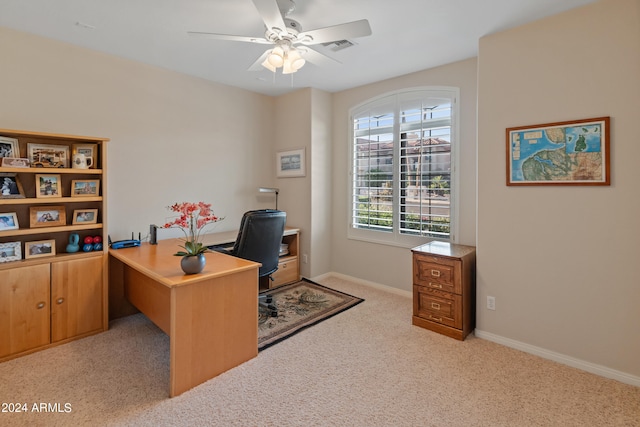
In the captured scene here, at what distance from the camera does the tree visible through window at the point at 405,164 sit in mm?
3469

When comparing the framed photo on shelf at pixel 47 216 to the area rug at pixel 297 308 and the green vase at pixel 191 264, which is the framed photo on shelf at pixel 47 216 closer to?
the green vase at pixel 191 264

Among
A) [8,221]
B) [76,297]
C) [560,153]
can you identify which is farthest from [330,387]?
[8,221]

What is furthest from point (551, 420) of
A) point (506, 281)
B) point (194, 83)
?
point (194, 83)

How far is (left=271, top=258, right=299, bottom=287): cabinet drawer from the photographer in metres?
4.12

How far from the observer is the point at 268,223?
9.59 ft

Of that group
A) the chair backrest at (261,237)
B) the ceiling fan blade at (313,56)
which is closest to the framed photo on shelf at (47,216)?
the chair backrest at (261,237)

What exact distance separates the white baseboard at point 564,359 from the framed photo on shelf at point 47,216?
12.7ft

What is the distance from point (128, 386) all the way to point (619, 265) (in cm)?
352

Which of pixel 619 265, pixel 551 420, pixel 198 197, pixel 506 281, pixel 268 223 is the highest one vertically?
pixel 198 197

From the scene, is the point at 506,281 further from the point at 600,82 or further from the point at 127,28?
the point at 127,28

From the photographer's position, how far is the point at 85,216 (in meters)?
2.82

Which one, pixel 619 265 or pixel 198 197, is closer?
pixel 619 265

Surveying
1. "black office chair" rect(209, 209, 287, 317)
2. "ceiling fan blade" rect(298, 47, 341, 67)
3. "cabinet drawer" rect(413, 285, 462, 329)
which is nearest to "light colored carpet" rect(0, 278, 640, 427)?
"cabinet drawer" rect(413, 285, 462, 329)

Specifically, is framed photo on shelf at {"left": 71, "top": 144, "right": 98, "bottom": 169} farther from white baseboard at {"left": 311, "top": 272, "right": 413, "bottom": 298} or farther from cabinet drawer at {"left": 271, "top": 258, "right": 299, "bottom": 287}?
white baseboard at {"left": 311, "top": 272, "right": 413, "bottom": 298}
